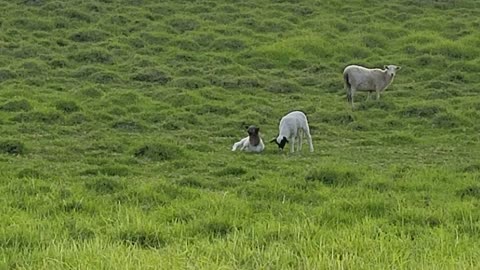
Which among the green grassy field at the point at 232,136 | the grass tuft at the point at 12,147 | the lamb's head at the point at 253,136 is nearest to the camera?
the green grassy field at the point at 232,136

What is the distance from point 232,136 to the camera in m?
15.9

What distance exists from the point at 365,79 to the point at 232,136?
5.83m

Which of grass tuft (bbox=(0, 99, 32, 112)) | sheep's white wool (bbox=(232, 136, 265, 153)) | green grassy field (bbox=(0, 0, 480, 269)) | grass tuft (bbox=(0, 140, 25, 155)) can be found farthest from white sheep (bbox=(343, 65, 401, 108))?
grass tuft (bbox=(0, 140, 25, 155))

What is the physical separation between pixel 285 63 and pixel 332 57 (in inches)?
75.2

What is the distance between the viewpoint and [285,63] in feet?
81.1

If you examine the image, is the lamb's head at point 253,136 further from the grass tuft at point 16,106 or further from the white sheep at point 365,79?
the white sheep at point 365,79

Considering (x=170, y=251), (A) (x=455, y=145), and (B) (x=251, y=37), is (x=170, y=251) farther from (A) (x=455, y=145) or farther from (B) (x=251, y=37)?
(B) (x=251, y=37)

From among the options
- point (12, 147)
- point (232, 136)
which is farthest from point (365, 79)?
point (12, 147)

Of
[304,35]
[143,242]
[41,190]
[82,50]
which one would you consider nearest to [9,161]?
[41,190]

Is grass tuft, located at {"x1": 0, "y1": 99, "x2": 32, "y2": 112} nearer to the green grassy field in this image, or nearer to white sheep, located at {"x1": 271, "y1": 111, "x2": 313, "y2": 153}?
the green grassy field

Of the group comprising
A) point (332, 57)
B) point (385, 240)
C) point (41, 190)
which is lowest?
point (332, 57)

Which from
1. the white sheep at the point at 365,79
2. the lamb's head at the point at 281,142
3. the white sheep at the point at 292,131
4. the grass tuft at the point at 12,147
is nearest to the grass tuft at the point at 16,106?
the grass tuft at the point at 12,147

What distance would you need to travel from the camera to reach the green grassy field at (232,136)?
242 inches

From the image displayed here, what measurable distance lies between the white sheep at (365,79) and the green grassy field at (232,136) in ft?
1.59
